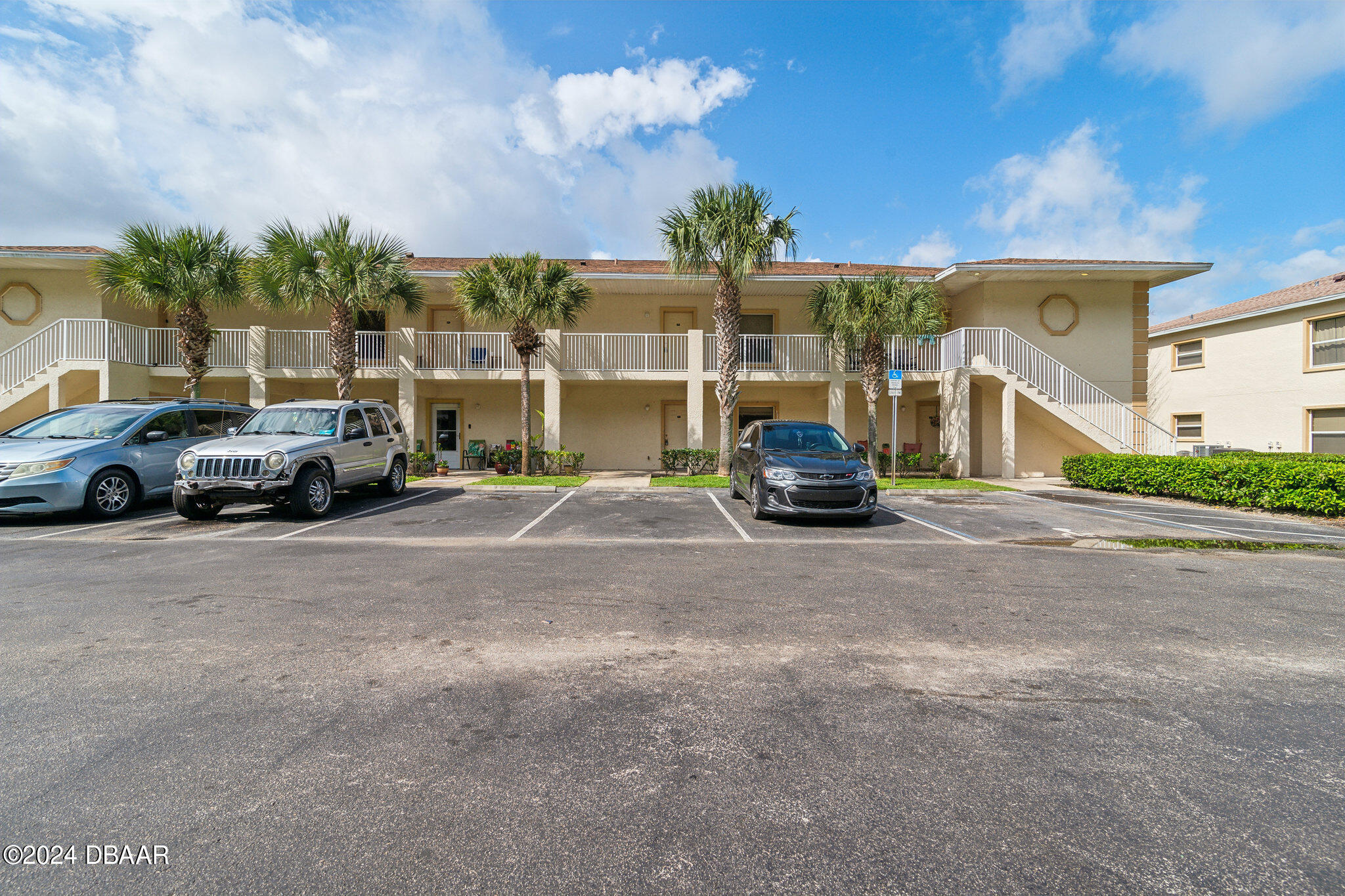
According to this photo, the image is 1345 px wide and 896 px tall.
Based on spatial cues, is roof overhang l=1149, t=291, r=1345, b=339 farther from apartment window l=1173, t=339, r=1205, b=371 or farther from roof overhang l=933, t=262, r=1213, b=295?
roof overhang l=933, t=262, r=1213, b=295

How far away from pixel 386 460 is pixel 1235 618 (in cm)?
1295

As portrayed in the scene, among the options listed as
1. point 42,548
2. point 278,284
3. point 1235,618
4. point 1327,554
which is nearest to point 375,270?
point 278,284

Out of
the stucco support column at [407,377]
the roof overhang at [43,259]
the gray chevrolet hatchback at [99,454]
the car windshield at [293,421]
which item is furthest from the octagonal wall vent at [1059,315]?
the roof overhang at [43,259]

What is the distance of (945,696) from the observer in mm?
3529

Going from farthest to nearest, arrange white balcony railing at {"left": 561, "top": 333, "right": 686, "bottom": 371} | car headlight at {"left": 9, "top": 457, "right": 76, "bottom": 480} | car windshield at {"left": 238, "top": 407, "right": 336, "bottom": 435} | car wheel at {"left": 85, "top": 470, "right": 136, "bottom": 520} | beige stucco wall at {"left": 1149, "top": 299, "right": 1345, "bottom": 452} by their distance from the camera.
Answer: white balcony railing at {"left": 561, "top": 333, "right": 686, "bottom": 371} → beige stucco wall at {"left": 1149, "top": 299, "right": 1345, "bottom": 452} → car windshield at {"left": 238, "top": 407, "right": 336, "bottom": 435} → car wheel at {"left": 85, "top": 470, "right": 136, "bottom": 520} → car headlight at {"left": 9, "top": 457, "right": 76, "bottom": 480}

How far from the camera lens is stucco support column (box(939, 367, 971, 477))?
17.8m

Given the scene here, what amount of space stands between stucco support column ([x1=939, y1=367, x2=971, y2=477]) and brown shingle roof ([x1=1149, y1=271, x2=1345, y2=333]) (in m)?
10.4

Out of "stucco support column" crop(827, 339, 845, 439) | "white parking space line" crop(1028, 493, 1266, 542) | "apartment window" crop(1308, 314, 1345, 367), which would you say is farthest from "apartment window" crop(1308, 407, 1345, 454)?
"stucco support column" crop(827, 339, 845, 439)

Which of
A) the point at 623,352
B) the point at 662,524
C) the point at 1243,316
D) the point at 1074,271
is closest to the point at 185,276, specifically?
the point at 623,352

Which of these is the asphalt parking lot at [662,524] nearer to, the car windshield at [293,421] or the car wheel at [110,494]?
the car wheel at [110,494]

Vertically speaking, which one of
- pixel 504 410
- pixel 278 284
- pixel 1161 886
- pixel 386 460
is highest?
pixel 278 284

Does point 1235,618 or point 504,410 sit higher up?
point 504,410

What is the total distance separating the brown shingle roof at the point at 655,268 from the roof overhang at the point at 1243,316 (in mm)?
9802

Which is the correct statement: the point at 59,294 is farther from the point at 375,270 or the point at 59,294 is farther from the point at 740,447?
the point at 740,447
